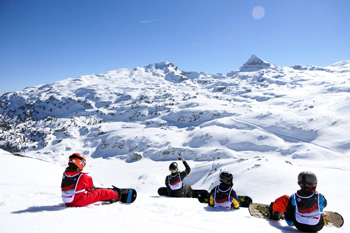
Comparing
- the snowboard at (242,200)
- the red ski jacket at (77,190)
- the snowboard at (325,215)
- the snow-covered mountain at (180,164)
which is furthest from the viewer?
the snowboard at (242,200)

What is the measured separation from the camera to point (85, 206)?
17.2 feet

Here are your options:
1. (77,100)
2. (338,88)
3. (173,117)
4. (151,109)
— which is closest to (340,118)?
(338,88)

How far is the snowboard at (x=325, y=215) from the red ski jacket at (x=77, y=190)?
453cm

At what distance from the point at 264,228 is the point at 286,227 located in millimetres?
848

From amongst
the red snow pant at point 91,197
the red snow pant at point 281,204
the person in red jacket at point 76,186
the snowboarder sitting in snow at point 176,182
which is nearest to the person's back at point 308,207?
the red snow pant at point 281,204

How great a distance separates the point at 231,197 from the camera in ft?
20.4

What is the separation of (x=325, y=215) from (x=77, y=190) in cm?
664

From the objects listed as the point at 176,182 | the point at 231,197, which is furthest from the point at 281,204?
the point at 176,182

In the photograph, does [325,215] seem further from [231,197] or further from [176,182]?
[176,182]

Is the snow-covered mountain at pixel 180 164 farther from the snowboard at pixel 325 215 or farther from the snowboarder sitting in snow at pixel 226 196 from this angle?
the snowboarder sitting in snow at pixel 226 196

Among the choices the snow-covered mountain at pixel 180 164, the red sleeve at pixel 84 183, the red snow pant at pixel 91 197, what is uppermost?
the red sleeve at pixel 84 183

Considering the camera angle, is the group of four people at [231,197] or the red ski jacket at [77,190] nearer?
the group of four people at [231,197]

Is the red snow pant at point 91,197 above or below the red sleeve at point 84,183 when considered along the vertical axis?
below

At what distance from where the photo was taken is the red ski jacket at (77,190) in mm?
5106
